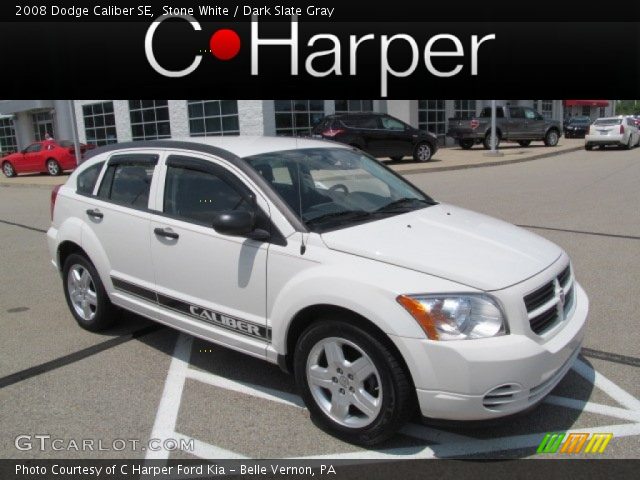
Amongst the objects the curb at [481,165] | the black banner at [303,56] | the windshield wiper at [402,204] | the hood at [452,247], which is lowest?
the curb at [481,165]

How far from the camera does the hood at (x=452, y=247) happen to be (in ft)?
9.87

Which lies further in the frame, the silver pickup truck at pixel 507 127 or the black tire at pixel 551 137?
the black tire at pixel 551 137

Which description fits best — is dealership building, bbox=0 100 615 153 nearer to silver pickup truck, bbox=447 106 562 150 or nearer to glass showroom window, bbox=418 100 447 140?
Result: glass showroom window, bbox=418 100 447 140

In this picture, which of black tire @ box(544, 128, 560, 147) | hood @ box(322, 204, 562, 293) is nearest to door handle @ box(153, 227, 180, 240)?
hood @ box(322, 204, 562, 293)

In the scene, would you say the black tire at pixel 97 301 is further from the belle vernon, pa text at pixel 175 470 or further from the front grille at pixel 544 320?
the front grille at pixel 544 320

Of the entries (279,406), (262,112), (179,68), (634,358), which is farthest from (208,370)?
(179,68)

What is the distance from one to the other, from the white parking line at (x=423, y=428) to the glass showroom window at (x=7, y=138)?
42069 millimetres

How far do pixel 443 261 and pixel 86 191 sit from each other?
332cm

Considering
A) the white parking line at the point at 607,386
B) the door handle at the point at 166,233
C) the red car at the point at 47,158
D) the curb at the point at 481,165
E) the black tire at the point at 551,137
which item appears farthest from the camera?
the black tire at the point at 551,137

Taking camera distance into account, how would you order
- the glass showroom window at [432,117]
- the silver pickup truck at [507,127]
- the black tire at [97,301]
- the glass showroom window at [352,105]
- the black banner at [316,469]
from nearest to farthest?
the black banner at [316,469]
the black tire at [97,301]
the silver pickup truck at [507,127]
the glass showroom window at [352,105]
the glass showroom window at [432,117]

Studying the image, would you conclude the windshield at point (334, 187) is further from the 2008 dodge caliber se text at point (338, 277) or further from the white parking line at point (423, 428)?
the white parking line at point (423, 428)

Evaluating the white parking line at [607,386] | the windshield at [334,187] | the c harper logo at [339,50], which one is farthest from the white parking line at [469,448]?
the c harper logo at [339,50]

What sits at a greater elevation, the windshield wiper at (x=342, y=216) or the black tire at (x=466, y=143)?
the windshield wiper at (x=342, y=216)

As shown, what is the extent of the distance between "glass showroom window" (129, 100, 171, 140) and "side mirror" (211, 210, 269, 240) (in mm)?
25853
